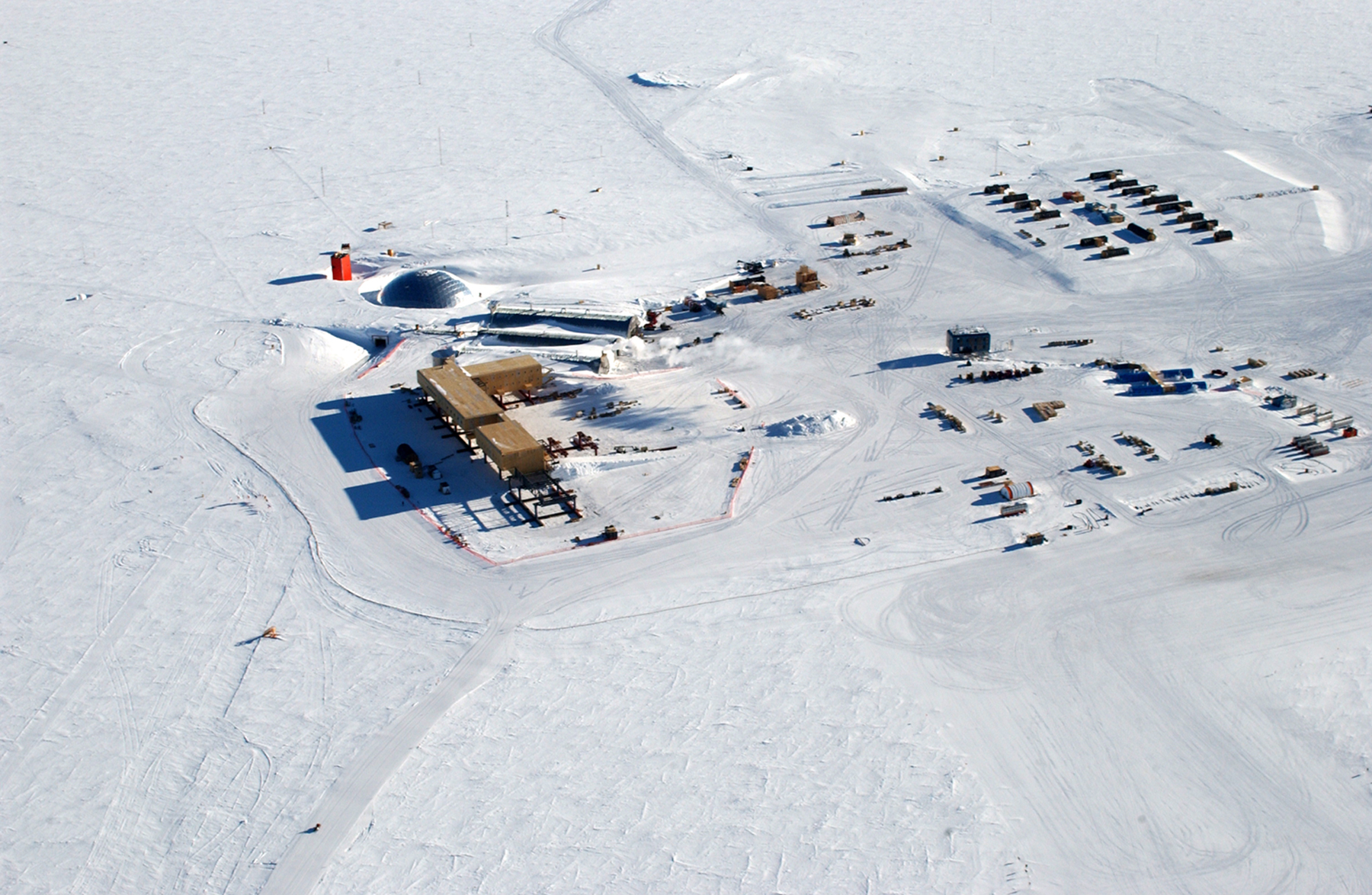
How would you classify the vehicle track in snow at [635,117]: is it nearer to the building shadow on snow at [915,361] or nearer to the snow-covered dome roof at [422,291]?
the building shadow on snow at [915,361]

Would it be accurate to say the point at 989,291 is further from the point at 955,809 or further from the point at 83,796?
the point at 83,796

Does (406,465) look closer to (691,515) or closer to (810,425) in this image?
(691,515)

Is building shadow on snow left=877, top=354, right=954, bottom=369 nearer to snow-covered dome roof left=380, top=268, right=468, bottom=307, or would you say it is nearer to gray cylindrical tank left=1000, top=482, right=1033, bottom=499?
gray cylindrical tank left=1000, top=482, right=1033, bottom=499

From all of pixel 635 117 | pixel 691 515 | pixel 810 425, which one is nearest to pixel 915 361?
pixel 810 425

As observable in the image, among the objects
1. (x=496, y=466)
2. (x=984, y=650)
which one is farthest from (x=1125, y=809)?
(x=496, y=466)

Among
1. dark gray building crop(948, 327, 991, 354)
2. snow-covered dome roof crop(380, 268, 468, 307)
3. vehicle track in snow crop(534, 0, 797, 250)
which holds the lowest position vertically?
vehicle track in snow crop(534, 0, 797, 250)

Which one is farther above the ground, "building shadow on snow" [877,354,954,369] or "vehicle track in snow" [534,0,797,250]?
"building shadow on snow" [877,354,954,369]

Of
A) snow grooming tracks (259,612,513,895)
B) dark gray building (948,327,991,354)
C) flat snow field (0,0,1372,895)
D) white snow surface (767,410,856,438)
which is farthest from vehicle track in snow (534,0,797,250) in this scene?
snow grooming tracks (259,612,513,895)
